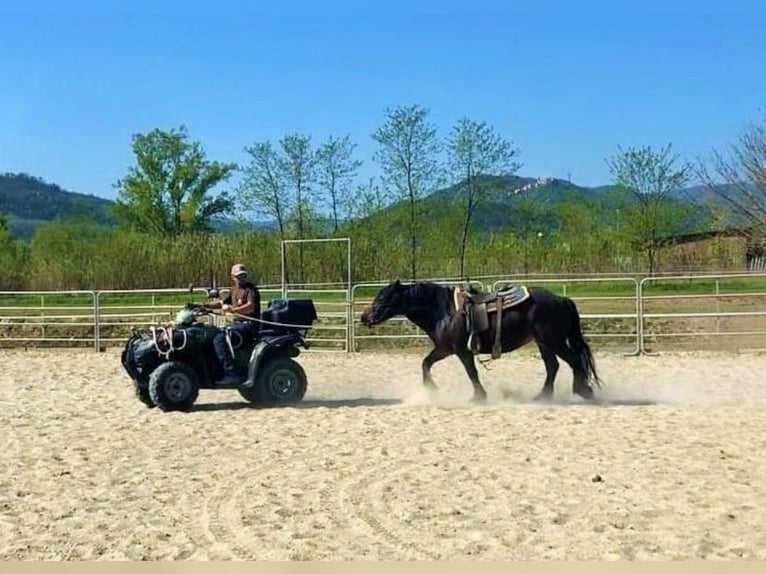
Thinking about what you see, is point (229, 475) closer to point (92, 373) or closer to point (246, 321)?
point (246, 321)

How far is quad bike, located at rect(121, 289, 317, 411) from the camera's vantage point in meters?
8.87

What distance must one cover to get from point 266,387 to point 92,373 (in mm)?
4504

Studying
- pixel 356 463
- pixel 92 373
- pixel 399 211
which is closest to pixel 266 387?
pixel 356 463

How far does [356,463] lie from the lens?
20.3 ft

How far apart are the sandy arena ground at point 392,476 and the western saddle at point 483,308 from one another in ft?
1.96

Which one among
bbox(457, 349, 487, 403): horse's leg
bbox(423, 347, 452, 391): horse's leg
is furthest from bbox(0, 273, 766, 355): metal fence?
bbox(457, 349, 487, 403): horse's leg

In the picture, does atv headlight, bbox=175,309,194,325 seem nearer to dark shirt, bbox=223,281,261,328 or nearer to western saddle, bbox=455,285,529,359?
dark shirt, bbox=223,281,261,328

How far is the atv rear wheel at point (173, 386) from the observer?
881 cm

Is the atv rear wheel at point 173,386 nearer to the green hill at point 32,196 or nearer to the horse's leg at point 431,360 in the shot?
the horse's leg at point 431,360

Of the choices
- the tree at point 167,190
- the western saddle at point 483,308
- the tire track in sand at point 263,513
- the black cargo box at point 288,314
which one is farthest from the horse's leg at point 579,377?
the tree at point 167,190

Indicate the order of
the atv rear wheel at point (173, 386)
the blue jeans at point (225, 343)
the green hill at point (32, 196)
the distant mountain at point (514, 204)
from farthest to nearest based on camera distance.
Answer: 1. the green hill at point (32, 196)
2. the distant mountain at point (514, 204)
3. the blue jeans at point (225, 343)
4. the atv rear wheel at point (173, 386)

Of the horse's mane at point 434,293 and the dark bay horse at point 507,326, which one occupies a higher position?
the horse's mane at point 434,293

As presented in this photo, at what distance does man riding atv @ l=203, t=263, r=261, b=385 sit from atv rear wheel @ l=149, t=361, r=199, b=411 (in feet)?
Result: 0.90

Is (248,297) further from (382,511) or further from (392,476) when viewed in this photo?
(382,511)
